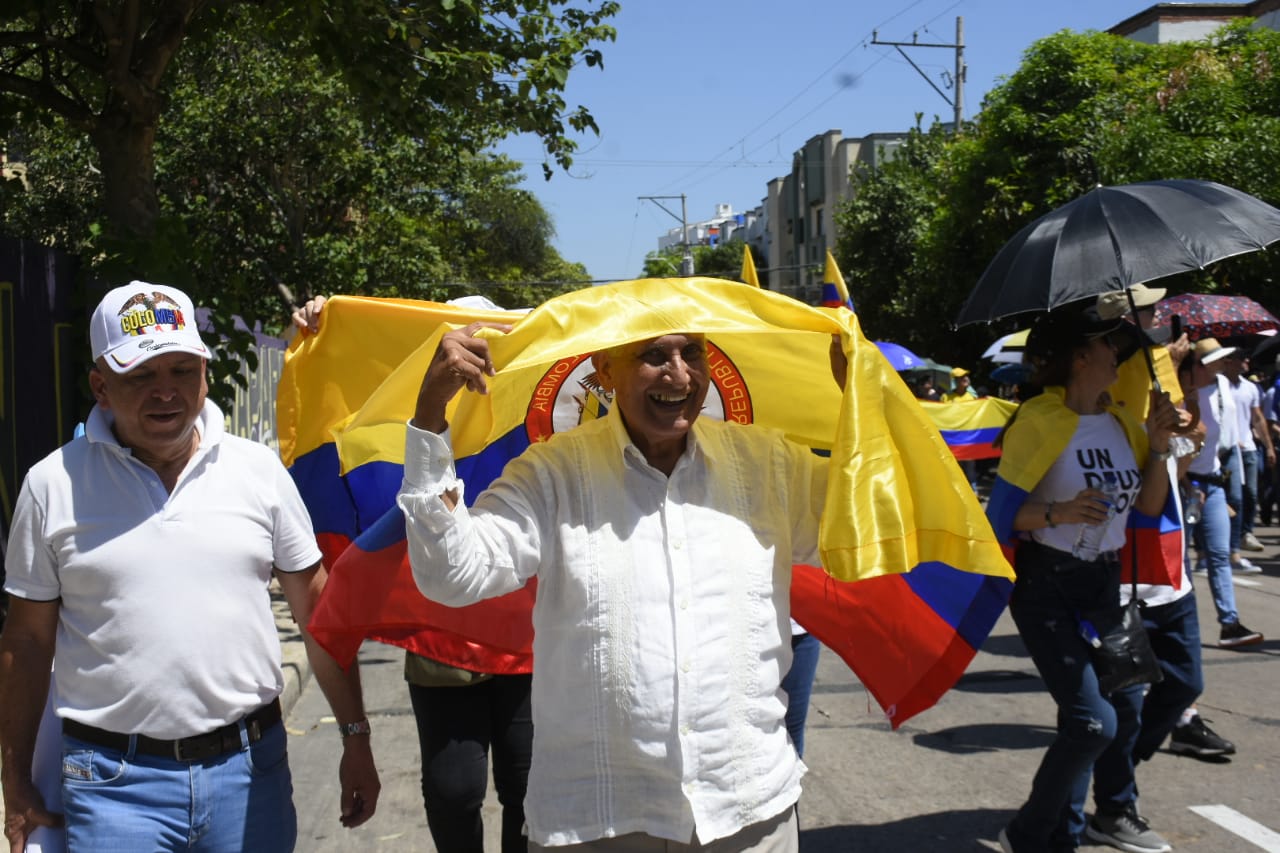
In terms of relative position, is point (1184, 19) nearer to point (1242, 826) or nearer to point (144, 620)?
point (1242, 826)

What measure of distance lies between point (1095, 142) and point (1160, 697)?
47.2 ft

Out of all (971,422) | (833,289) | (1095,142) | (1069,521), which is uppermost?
(1095,142)

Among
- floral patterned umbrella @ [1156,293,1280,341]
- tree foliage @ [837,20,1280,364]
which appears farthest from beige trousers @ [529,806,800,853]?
tree foliage @ [837,20,1280,364]

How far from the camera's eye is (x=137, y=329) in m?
2.85

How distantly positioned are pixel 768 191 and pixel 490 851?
70729 millimetres

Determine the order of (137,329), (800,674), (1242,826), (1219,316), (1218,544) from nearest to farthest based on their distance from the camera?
(137,329) → (800,674) → (1242,826) → (1218,544) → (1219,316)

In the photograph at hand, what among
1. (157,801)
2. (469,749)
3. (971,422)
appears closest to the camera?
(157,801)

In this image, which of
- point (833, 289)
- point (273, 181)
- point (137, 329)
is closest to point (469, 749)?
point (137, 329)

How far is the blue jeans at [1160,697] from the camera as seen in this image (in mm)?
4773

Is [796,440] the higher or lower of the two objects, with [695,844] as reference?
higher

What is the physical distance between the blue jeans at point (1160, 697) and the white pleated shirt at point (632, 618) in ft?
8.36

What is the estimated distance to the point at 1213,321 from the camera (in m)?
8.60

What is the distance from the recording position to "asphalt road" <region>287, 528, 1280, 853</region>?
5090 millimetres

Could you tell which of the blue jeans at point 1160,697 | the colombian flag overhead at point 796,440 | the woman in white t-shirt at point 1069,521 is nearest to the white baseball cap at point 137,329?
the colombian flag overhead at point 796,440
